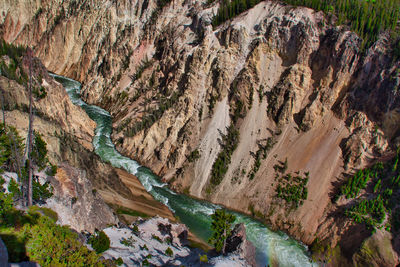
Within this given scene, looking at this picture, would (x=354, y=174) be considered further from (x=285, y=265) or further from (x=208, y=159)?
(x=208, y=159)

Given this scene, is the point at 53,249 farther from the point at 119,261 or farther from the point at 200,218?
the point at 200,218

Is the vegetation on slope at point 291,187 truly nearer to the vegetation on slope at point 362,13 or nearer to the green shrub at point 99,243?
the vegetation on slope at point 362,13

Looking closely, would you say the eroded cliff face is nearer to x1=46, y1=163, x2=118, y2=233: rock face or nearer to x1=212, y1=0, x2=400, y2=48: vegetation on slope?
x1=212, y1=0, x2=400, y2=48: vegetation on slope

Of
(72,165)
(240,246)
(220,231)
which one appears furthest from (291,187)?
(72,165)

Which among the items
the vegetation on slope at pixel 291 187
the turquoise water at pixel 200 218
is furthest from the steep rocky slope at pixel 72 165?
the vegetation on slope at pixel 291 187

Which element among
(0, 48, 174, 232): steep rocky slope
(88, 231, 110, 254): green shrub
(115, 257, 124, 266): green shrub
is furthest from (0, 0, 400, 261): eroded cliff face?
(115, 257, 124, 266): green shrub

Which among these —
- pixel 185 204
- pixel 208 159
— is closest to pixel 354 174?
pixel 208 159

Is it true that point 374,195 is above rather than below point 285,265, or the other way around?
above
